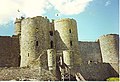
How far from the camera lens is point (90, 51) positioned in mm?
23156

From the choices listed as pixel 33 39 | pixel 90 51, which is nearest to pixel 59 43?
pixel 33 39

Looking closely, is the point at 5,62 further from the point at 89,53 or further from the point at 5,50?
the point at 89,53

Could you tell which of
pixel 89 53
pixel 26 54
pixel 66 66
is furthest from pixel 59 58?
pixel 89 53

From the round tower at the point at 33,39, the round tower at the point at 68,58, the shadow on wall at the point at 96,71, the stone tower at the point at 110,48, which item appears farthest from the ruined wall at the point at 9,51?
the stone tower at the point at 110,48

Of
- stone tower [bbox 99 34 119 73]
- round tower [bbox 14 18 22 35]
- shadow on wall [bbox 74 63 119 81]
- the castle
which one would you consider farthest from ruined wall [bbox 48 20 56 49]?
stone tower [bbox 99 34 119 73]

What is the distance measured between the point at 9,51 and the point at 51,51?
3.61m

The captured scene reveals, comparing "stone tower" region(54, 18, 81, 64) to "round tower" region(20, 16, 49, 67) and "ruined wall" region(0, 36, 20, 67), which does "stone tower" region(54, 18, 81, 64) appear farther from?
"ruined wall" region(0, 36, 20, 67)

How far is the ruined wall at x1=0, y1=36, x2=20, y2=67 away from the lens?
19.2 m

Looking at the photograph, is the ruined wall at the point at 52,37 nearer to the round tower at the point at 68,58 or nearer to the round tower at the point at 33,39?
the round tower at the point at 33,39

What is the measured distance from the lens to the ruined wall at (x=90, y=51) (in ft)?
75.1

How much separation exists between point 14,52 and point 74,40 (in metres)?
3.95

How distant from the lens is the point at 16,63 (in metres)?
19.5

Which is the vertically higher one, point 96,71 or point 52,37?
point 52,37

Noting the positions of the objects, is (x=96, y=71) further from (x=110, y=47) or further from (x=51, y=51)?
(x=110, y=47)
